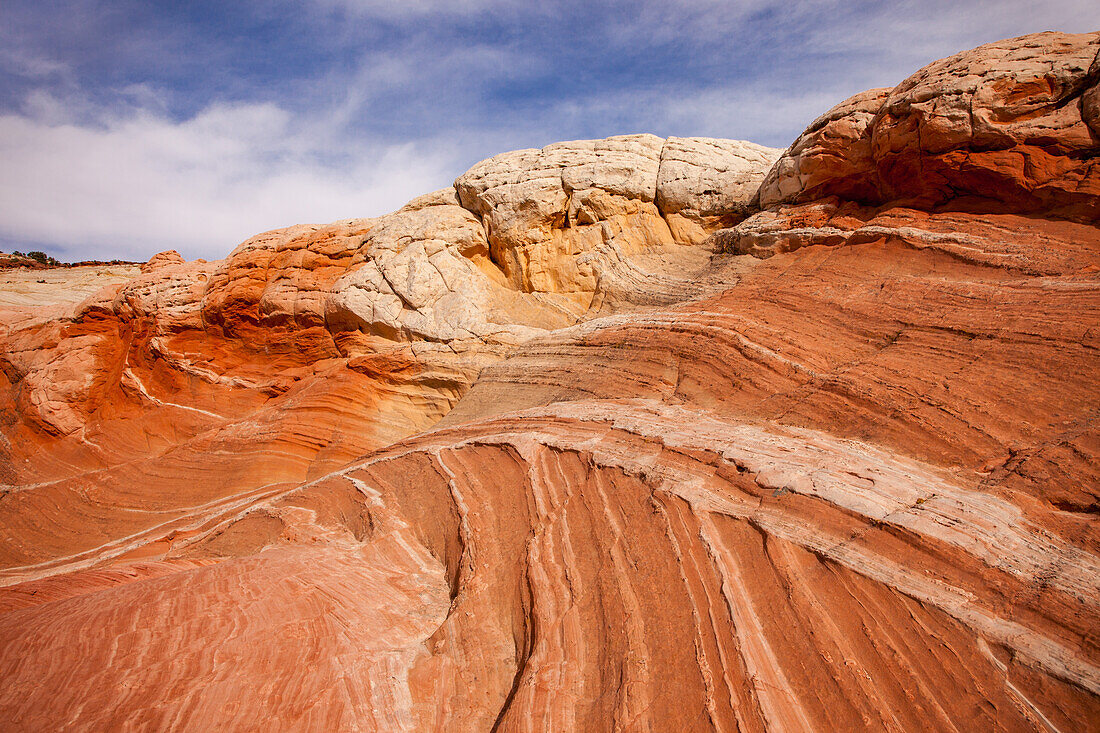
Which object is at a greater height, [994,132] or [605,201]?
[605,201]

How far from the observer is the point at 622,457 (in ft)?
16.9

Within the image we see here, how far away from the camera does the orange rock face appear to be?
3.04m

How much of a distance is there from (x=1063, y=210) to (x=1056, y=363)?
3356mm

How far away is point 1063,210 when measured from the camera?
670cm

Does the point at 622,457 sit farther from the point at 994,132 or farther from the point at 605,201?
the point at 605,201

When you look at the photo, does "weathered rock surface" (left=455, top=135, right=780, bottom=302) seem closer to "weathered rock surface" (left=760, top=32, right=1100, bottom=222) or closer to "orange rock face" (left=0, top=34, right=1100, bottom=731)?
"orange rock face" (left=0, top=34, right=1100, bottom=731)

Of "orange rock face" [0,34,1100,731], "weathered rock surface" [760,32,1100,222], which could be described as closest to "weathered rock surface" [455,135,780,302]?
"orange rock face" [0,34,1100,731]

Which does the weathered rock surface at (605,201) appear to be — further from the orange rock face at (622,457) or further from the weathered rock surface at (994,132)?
the weathered rock surface at (994,132)

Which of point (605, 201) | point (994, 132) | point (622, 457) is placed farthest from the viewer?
point (605, 201)

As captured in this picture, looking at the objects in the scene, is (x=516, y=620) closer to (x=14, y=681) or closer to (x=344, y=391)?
(x=14, y=681)

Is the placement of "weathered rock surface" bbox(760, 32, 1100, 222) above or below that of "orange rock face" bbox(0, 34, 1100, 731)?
above

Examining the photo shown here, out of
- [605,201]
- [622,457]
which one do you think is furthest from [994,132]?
[622,457]

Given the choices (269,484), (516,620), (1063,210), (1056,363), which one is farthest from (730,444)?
(269,484)

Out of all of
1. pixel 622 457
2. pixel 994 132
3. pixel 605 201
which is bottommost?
pixel 622 457
